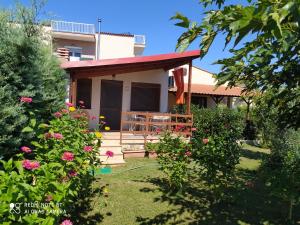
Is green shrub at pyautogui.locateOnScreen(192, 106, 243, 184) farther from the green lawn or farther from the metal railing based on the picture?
the metal railing

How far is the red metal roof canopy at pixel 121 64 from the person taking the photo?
10711 millimetres

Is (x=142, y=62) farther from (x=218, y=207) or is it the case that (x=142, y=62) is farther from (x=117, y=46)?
(x=117, y=46)

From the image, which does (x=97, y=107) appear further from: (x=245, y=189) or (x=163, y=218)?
(x=163, y=218)

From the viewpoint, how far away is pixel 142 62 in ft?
38.5

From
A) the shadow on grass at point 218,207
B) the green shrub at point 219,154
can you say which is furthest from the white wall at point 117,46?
the green shrub at point 219,154

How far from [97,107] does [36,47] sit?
30.1 feet

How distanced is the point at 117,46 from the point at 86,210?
68.6 ft

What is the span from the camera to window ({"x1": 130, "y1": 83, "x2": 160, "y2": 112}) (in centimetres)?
1386

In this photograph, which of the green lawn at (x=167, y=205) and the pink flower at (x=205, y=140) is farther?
the pink flower at (x=205, y=140)

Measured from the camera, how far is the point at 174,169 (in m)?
6.08

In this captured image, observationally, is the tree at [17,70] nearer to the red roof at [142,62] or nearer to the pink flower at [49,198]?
the pink flower at [49,198]

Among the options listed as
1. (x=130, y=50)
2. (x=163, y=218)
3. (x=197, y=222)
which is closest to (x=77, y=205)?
(x=163, y=218)

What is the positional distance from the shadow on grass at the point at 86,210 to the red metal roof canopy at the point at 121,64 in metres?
6.02

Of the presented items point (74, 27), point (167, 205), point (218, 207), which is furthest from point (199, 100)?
point (167, 205)
